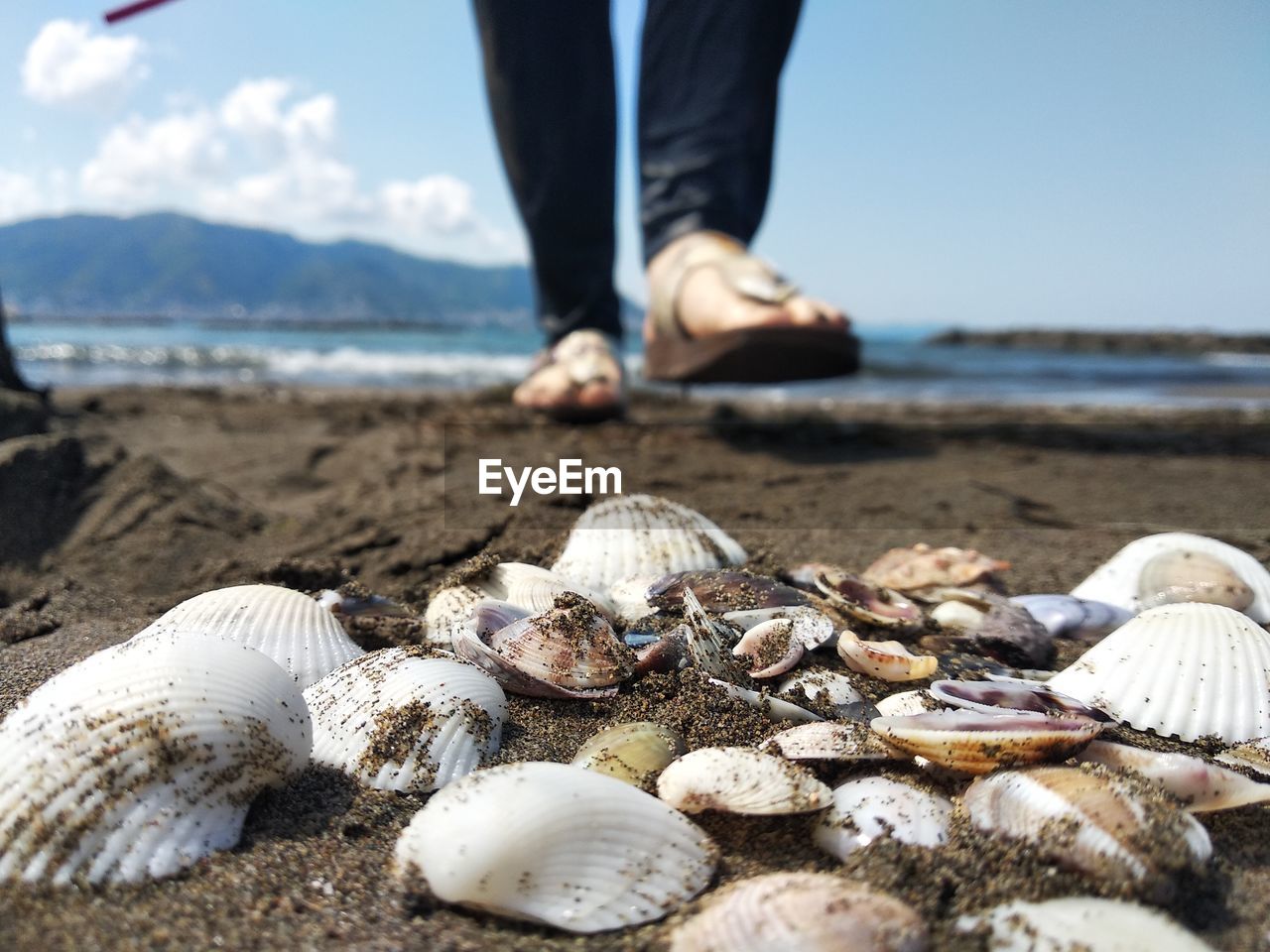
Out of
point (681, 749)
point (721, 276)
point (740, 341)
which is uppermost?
point (721, 276)

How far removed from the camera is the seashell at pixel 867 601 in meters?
1.73

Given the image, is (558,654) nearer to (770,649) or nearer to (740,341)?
(770,649)

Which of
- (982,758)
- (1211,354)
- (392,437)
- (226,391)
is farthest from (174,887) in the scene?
(1211,354)

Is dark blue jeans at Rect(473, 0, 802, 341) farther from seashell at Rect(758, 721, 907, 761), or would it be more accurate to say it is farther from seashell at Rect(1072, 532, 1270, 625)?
seashell at Rect(758, 721, 907, 761)

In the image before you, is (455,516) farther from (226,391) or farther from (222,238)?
(222,238)

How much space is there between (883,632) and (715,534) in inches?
19.4

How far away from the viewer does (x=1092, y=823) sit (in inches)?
37.8

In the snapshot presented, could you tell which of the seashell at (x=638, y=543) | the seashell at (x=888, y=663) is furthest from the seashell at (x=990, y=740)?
the seashell at (x=638, y=543)

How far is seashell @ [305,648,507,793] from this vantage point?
1.21m

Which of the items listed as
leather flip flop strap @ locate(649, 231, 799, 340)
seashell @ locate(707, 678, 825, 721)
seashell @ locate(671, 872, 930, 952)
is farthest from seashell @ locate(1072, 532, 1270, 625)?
leather flip flop strap @ locate(649, 231, 799, 340)

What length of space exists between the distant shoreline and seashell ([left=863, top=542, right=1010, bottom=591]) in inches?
1154

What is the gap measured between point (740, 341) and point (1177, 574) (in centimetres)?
175

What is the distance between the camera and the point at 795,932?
824mm

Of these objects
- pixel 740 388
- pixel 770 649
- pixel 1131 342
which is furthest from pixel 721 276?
pixel 1131 342
